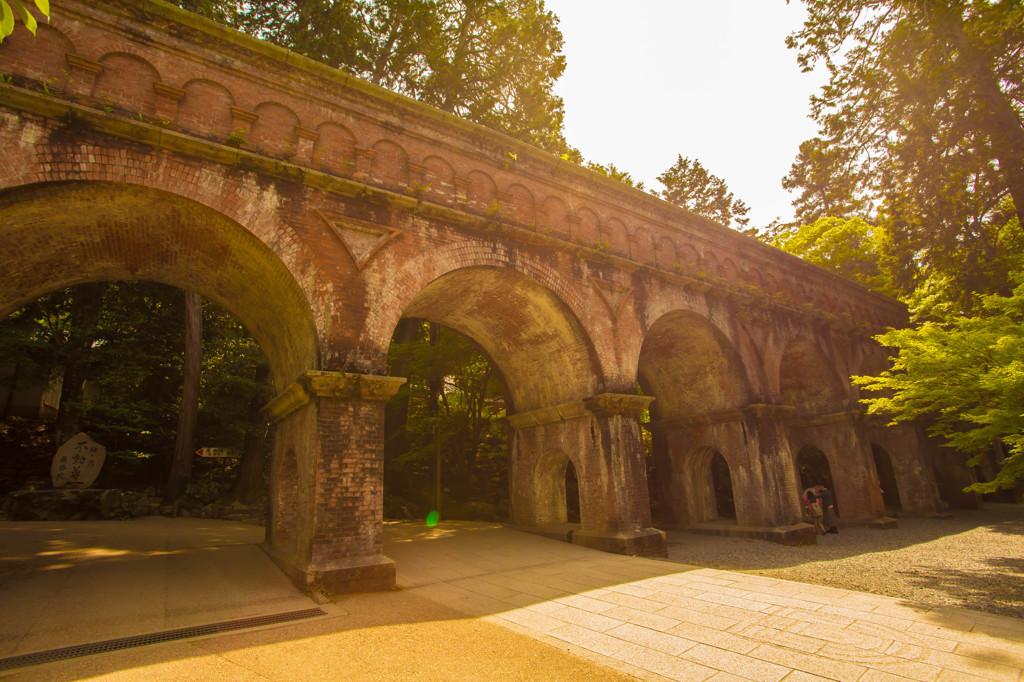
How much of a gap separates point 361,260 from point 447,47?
12.7m

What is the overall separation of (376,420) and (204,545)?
571 cm

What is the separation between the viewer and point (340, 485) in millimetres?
6695

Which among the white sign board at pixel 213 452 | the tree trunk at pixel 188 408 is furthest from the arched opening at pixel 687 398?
the tree trunk at pixel 188 408

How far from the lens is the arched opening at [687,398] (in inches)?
512

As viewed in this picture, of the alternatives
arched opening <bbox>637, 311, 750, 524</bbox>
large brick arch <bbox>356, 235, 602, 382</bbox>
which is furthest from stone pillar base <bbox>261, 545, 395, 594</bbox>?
arched opening <bbox>637, 311, 750, 524</bbox>

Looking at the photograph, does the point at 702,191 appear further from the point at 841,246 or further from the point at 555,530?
the point at 555,530

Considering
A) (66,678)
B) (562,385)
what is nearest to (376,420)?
(66,678)

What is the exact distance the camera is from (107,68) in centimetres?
674

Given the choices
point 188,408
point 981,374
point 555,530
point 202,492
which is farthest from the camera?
point 188,408

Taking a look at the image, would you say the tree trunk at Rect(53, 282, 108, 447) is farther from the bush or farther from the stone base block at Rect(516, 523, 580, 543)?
the stone base block at Rect(516, 523, 580, 543)

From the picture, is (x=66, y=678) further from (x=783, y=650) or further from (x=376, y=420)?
(x=783, y=650)

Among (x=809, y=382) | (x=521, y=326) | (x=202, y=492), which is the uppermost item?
(x=521, y=326)

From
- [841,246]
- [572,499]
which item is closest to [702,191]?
[841,246]

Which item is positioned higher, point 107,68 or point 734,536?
point 107,68
